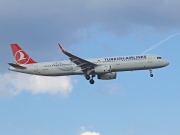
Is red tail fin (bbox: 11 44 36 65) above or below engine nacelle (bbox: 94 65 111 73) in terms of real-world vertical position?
above

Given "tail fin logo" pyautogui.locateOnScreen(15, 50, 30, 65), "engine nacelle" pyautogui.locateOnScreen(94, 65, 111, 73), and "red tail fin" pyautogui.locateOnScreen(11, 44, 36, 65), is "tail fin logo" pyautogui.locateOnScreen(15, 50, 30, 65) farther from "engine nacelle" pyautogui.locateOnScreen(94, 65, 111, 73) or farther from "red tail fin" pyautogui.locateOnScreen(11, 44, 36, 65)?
"engine nacelle" pyautogui.locateOnScreen(94, 65, 111, 73)

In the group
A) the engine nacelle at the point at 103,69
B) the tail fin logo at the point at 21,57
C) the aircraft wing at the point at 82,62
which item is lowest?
the engine nacelle at the point at 103,69

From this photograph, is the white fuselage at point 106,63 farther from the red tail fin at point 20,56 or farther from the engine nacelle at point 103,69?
the red tail fin at point 20,56

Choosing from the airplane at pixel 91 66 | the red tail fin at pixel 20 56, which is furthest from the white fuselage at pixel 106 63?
the red tail fin at pixel 20 56

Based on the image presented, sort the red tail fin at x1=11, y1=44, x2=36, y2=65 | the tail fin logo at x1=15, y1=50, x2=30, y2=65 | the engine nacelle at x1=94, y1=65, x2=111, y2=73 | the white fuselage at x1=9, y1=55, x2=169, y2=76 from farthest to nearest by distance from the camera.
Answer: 1. the tail fin logo at x1=15, y1=50, x2=30, y2=65
2. the red tail fin at x1=11, y1=44, x2=36, y2=65
3. the engine nacelle at x1=94, y1=65, x2=111, y2=73
4. the white fuselage at x1=9, y1=55, x2=169, y2=76

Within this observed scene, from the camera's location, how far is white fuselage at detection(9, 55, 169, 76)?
12225cm

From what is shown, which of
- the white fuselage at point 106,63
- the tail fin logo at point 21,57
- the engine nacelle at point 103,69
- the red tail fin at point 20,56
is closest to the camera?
the white fuselage at point 106,63

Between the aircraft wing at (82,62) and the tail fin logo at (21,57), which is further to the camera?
the tail fin logo at (21,57)

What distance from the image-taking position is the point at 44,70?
127 meters

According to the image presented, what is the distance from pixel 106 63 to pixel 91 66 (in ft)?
10.1

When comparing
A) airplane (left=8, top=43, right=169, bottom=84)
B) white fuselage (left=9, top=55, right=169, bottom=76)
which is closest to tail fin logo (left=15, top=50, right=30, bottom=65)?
airplane (left=8, top=43, right=169, bottom=84)

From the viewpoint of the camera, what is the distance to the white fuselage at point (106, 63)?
12225 centimetres

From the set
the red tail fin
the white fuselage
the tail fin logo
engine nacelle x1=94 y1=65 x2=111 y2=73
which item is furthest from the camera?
the tail fin logo

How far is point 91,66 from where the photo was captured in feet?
412
